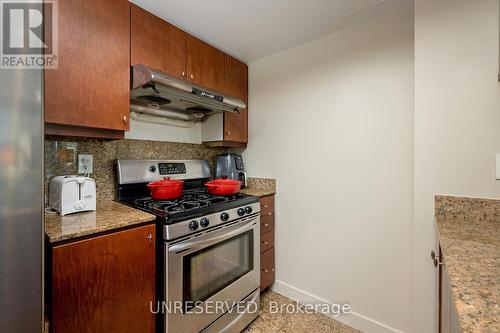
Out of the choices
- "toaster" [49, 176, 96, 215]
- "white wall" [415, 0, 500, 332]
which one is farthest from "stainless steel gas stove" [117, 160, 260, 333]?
"white wall" [415, 0, 500, 332]

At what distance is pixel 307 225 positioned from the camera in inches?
78.6

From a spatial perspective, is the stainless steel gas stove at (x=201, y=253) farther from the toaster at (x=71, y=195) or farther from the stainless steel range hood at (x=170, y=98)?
the stainless steel range hood at (x=170, y=98)

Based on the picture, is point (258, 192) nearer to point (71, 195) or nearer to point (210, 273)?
point (210, 273)

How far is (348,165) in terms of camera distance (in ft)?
5.76

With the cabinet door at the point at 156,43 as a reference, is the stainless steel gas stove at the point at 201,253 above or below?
below

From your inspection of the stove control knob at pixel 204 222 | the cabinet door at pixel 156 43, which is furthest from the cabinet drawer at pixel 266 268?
the cabinet door at pixel 156 43

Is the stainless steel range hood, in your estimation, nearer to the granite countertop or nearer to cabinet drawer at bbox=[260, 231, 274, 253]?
the granite countertop

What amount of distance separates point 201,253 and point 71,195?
2.69 feet

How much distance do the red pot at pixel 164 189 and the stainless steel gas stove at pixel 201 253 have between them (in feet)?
0.15

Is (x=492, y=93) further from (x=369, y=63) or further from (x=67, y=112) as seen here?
(x=67, y=112)

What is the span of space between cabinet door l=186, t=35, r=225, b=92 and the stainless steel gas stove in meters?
0.77

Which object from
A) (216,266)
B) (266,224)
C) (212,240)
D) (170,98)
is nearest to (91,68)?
(170,98)

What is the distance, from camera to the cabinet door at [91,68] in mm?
1164

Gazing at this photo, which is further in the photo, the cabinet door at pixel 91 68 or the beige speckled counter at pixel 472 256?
the cabinet door at pixel 91 68
